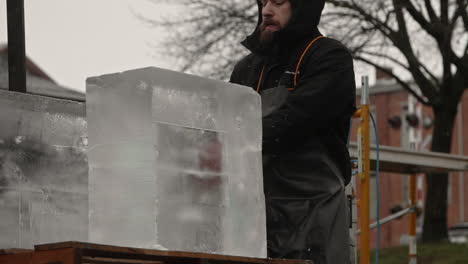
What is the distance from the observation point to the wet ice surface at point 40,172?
3.71 m

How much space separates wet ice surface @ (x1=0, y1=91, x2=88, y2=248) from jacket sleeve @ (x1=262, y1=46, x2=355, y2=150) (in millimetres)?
686

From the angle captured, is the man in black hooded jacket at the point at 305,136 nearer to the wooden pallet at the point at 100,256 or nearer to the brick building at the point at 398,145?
the wooden pallet at the point at 100,256

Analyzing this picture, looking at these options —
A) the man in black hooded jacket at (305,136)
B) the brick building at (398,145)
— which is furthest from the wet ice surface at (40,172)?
the brick building at (398,145)

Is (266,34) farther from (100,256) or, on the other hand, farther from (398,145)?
(398,145)

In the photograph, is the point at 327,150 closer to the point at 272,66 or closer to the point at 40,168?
the point at 272,66

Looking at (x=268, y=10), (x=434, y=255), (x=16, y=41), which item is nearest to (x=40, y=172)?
(x=16, y=41)

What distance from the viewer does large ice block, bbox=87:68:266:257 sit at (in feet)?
11.0

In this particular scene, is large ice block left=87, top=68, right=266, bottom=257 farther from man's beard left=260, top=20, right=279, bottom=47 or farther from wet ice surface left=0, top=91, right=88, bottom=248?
man's beard left=260, top=20, right=279, bottom=47

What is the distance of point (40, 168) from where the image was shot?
381cm

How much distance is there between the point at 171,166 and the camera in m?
3.40

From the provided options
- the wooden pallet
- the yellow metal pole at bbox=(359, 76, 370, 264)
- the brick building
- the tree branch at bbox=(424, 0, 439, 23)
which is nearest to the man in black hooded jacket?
the wooden pallet

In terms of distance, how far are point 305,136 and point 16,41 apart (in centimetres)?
109

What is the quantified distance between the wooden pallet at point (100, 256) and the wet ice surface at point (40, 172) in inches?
18.2

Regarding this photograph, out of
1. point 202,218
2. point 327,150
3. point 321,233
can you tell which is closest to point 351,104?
point 327,150
